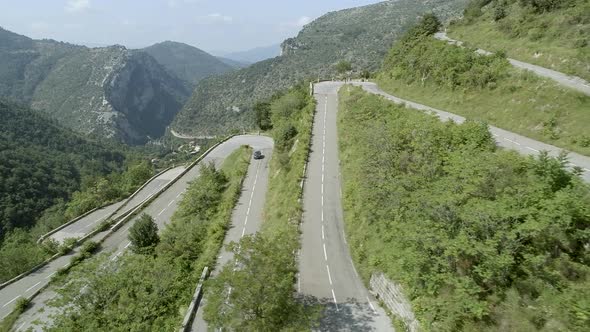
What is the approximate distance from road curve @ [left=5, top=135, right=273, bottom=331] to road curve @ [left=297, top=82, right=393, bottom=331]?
11.9 metres

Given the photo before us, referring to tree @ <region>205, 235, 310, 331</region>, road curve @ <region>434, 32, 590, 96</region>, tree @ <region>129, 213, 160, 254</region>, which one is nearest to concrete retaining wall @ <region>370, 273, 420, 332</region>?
tree @ <region>205, 235, 310, 331</region>

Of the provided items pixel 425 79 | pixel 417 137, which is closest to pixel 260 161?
pixel 425 79

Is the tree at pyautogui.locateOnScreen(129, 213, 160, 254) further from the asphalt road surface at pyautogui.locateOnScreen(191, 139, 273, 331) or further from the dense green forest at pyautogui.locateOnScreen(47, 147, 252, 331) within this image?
the asphalt road surface at pyautogui.locateOnScreen(191, 139, 273, 331)

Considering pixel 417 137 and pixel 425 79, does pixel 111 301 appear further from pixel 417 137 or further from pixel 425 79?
pixel 425 79

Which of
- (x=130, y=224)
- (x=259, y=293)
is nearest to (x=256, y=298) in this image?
(x=259, y=293)

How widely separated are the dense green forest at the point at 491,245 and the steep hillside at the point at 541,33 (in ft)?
54.8

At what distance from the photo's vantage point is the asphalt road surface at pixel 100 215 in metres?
48.0

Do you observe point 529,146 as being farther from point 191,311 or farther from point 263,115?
point 263,115

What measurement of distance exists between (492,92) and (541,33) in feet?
34.7

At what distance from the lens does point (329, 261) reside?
893 inches

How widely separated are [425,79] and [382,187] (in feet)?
78.2

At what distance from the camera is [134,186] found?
67.2 m

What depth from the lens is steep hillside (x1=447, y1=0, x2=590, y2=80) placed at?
29.1 metres

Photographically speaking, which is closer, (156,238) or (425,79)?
(156,238)
